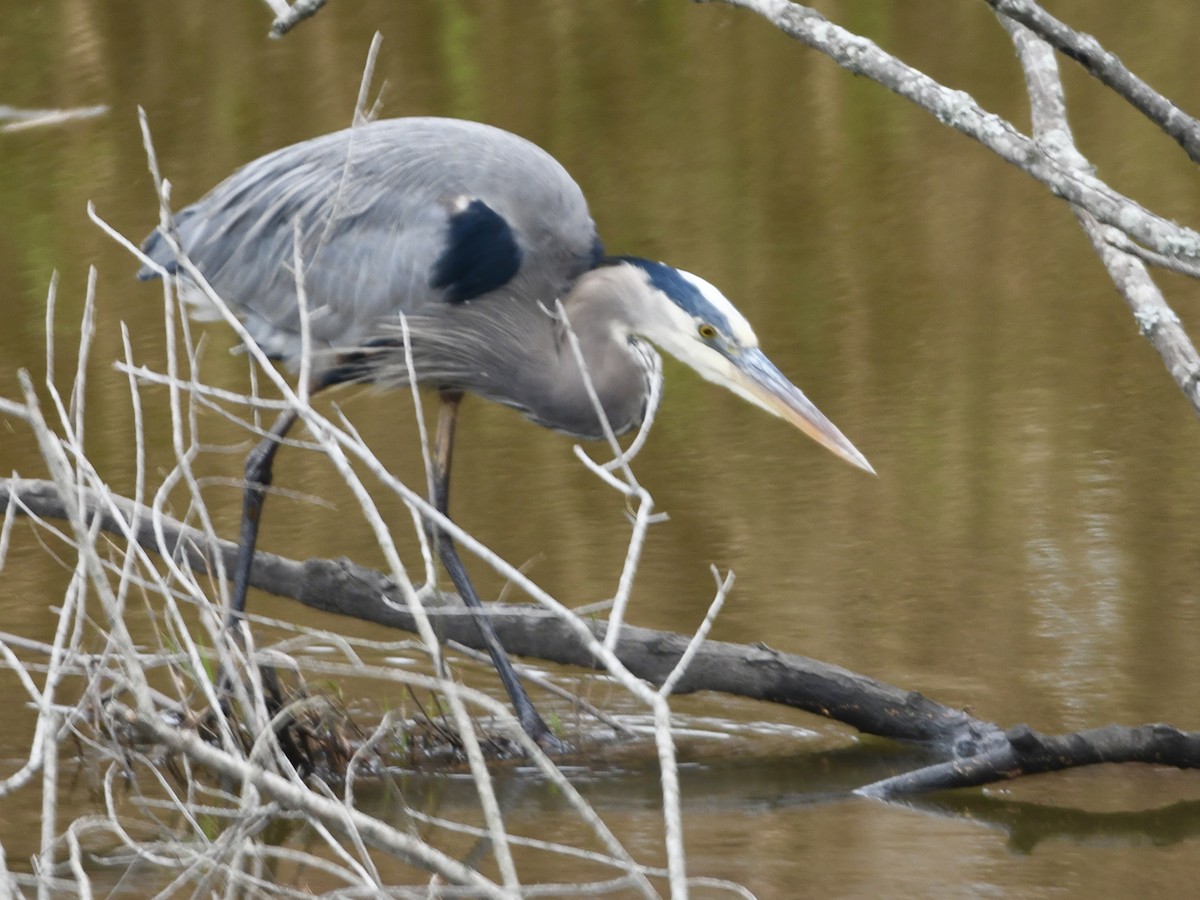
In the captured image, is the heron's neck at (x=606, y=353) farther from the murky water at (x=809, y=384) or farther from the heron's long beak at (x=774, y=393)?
the murky water at (x=809, y=384)

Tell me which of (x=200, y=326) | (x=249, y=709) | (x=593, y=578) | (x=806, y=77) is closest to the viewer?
(x=249, y=709)

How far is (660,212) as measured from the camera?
9.34m

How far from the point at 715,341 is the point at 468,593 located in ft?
2.69

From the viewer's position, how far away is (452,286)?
15.5 ft

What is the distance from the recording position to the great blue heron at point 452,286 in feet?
15.1

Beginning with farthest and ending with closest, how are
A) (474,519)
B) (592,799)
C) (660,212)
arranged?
(660,212) → (474,519) → (592,799)

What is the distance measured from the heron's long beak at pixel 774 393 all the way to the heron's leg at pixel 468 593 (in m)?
0.72

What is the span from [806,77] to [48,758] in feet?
32.1

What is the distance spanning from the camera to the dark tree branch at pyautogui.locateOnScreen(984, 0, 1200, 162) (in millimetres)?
2209

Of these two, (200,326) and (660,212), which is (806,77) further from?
(200,326)

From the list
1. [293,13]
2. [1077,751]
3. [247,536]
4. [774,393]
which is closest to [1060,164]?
[293,13]

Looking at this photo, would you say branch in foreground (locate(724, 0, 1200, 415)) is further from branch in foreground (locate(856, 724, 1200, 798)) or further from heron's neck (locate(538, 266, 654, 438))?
heron's neck (locate(538, 266, 654, 438))

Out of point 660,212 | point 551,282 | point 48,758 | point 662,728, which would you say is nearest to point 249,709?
point 48,758

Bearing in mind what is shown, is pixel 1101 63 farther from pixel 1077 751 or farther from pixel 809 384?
pixel 809 384
